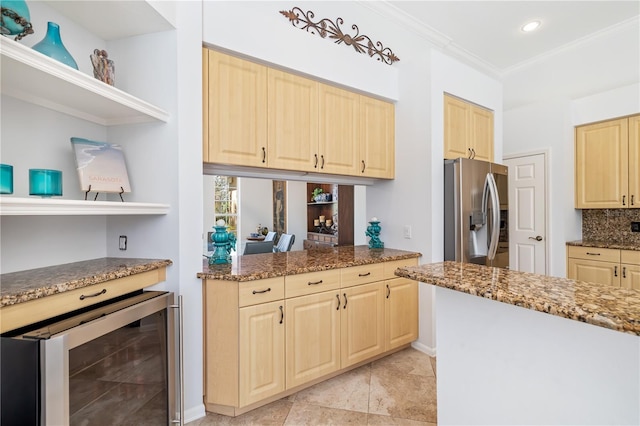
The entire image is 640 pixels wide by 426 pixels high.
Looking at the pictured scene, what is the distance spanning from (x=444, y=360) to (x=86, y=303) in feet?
5.19

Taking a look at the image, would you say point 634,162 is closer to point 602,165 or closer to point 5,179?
point 602,165

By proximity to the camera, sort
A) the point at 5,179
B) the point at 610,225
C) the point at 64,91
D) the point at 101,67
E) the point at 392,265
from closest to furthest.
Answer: the point at 5,179 → the point at 64,91 → the point at 101,67 → the point at 392,265 → the point at 610,225

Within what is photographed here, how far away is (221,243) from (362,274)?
109 centimetres

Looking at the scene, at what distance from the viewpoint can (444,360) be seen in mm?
1249

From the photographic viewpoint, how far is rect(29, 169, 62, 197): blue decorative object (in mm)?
1345

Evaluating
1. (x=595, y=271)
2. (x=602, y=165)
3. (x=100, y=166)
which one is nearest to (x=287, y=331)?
(x=100, y=166)

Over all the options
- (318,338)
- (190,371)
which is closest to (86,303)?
(190,371)

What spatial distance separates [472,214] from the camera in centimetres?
268

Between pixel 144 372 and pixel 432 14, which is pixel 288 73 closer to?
pixel 432 14

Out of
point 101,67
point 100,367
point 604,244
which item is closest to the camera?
point 100,367

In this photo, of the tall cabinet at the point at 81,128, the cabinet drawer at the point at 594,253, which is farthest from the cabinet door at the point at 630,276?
the tall cabinet at the point at 81,128

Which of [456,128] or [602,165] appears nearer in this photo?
[456,128]

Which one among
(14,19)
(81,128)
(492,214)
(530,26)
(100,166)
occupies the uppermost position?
(530,26)

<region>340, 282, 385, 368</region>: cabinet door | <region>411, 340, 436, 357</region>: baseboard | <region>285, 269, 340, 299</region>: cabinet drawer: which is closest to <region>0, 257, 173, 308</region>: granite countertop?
<region>285, 269, 340, 299</region>: cabinet drawer
